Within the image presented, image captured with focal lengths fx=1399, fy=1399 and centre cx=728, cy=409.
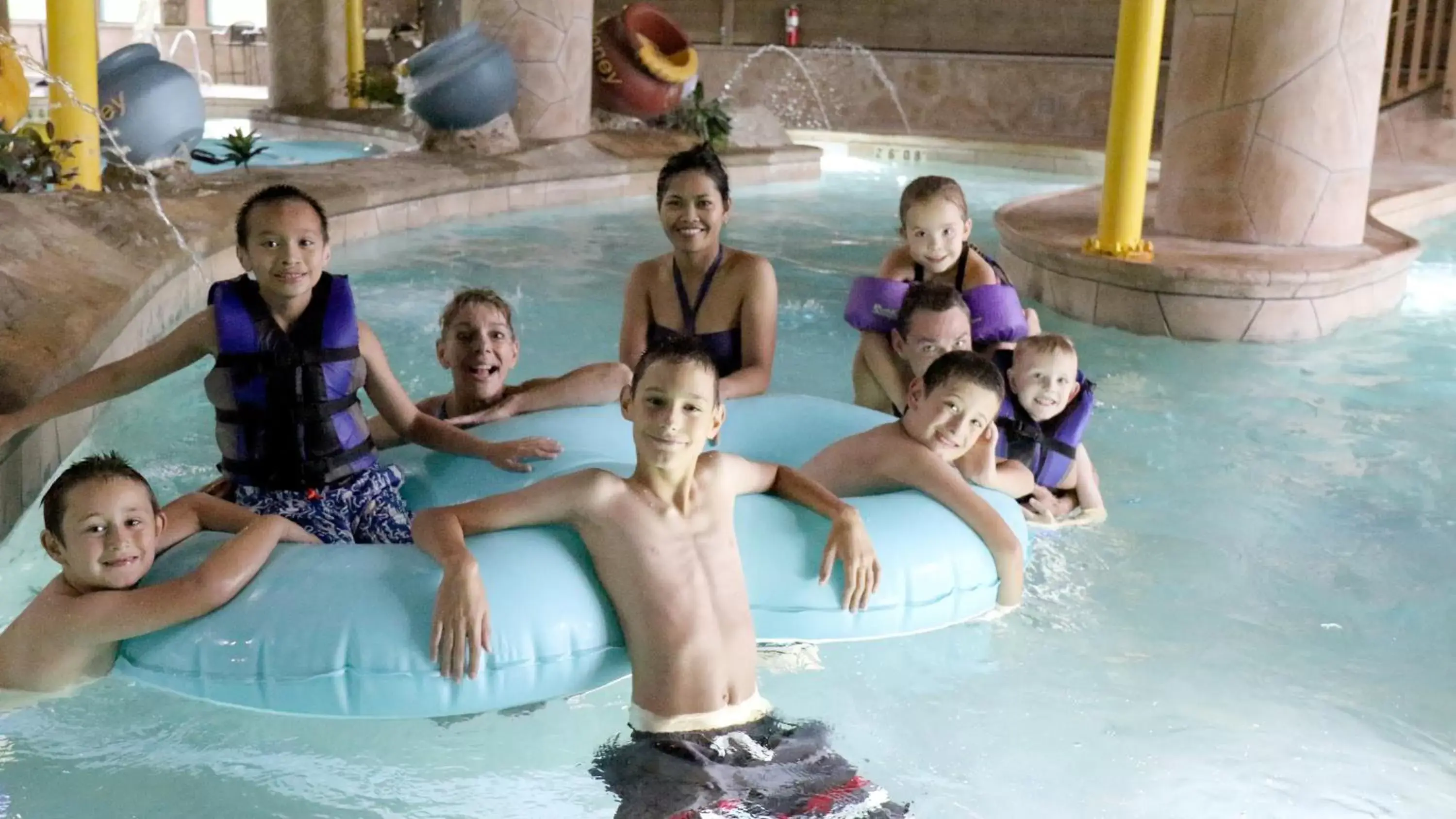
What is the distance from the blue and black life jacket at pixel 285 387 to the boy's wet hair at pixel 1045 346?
1.70 meters

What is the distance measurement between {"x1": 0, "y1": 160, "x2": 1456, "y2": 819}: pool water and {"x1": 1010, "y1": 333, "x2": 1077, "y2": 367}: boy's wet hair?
54 cm

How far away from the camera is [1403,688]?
3.06 metres

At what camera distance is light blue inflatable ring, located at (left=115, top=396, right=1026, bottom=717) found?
2418 millimetres

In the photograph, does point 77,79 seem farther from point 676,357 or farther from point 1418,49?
point 1418,49

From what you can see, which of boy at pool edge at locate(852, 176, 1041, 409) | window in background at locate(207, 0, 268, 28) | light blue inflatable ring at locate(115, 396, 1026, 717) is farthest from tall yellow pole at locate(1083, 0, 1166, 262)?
window in background at locate(207, 0, 268, 28)

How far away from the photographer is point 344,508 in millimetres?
3002

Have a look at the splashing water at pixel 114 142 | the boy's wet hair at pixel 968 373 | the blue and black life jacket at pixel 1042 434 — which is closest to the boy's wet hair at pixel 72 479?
the boy's wet hair at pixel 968 373

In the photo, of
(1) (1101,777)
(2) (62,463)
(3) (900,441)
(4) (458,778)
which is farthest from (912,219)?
(2) (62,463)

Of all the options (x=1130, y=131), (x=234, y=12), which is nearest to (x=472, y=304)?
(x=1130, y=131)

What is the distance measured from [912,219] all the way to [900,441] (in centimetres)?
104

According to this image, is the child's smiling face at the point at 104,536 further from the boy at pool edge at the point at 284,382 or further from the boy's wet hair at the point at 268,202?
the boy's wet hair at the point at 268,202

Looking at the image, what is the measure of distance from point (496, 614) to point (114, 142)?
483 centimetres

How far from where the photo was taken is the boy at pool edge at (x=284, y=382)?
2.92m

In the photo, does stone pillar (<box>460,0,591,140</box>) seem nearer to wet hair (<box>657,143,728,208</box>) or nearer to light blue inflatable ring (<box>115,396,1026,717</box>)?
wet hair (<box>657,143,728,208</box>)
